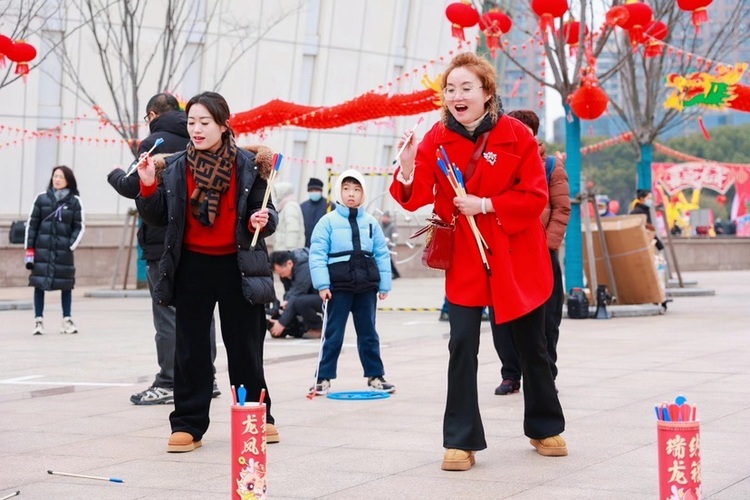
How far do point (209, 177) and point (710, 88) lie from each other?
1290 centimetres

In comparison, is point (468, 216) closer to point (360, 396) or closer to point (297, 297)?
point (360, 396)

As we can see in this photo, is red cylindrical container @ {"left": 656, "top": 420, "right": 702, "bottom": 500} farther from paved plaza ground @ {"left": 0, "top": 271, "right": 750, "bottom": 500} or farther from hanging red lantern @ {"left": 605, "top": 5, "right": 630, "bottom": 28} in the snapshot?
hanging red lantern @ {"left": 605, "top": 5, "right": 630, "bottom": 28}

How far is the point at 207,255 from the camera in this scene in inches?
278

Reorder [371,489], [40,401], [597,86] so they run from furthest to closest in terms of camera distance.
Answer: [597,86] → [40,401] → [371,489]

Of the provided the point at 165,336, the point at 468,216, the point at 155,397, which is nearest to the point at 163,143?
the point at 165,336

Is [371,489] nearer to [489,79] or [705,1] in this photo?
[489,79]

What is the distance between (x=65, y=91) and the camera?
2950 cm

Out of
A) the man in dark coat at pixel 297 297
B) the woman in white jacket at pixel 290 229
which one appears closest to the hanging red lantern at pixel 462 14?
the woman in white jacket at pixel 290 229

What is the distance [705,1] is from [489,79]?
10270 millimetres

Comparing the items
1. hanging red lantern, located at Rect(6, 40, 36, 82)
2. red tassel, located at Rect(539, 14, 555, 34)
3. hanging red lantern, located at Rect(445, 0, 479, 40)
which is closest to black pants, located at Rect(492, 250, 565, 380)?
red tassel, located at Rect(539, 14, 555, 34)

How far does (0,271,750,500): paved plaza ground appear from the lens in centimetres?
587

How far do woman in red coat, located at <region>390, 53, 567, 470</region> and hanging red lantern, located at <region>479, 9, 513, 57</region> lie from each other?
34.4 feet

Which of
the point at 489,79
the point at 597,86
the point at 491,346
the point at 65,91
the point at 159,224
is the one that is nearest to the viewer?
the point at 489,79

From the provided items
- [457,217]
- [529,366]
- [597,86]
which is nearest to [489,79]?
[457,217]
